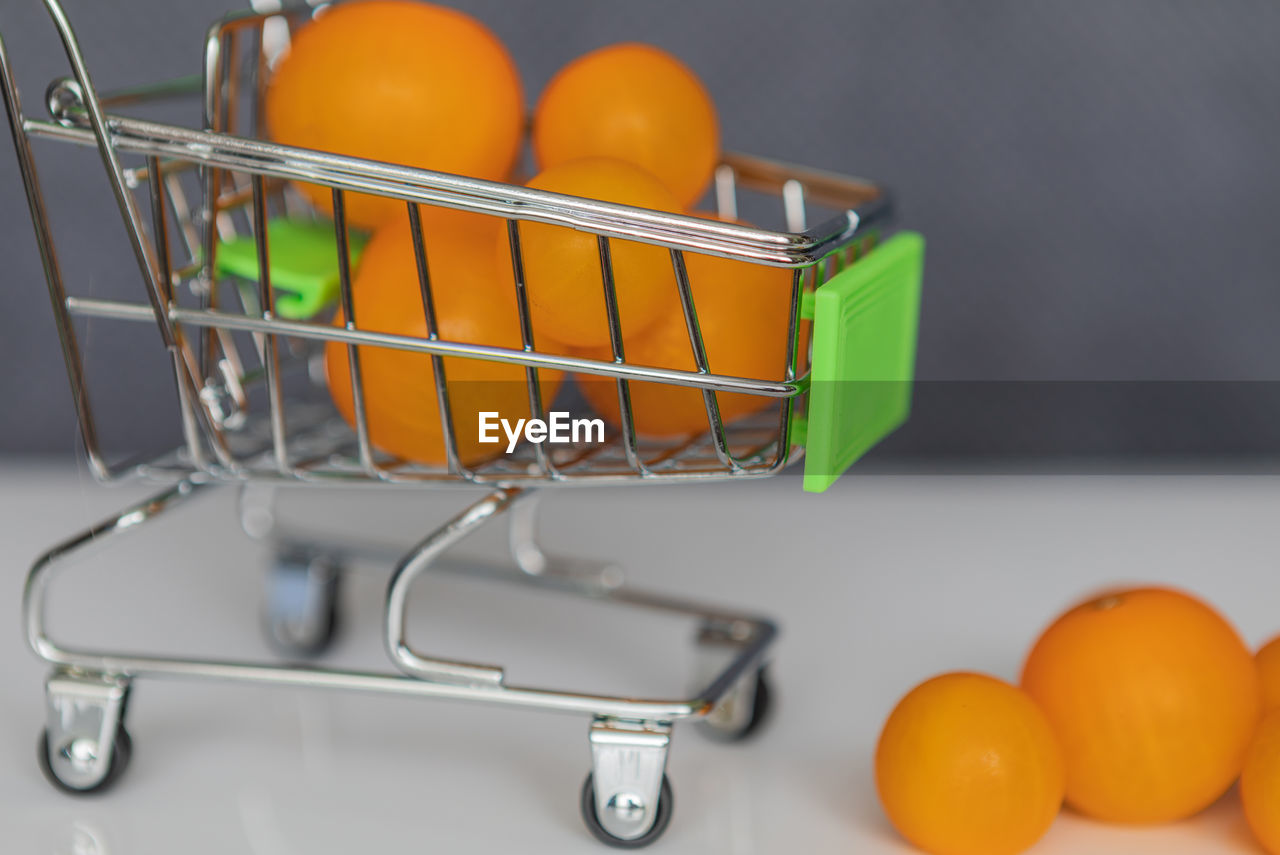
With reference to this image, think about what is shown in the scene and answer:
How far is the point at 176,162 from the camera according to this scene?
88 cm

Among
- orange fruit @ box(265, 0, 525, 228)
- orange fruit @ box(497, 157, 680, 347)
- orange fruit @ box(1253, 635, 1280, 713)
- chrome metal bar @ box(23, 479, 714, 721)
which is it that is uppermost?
orange fruit @ box(265, 0, 525, 228)

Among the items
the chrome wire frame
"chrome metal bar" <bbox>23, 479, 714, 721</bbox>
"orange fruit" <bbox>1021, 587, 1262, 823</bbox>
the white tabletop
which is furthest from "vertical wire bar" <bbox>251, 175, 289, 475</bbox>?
"orange fruit" <bbox>1021, 587, 1262, 823</bbox>

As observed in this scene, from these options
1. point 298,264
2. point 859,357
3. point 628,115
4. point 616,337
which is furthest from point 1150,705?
point 298,264

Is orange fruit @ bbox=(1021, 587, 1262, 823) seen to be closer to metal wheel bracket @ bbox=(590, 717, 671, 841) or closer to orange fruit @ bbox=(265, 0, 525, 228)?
metal wheel bracket @ bbox=(590, 717, 671, 841)

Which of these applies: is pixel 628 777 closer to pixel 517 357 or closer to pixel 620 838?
pixel 620 838

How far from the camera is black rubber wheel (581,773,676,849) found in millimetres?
748

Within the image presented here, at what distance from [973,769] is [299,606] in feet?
1.80

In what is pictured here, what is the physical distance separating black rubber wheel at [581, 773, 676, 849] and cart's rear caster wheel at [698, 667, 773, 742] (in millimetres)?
107

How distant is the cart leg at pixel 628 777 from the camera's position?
0.73 m

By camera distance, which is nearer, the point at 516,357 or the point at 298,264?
the point at 516,357

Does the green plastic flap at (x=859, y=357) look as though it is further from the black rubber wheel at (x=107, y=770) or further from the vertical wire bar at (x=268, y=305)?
the black rubber wheel at (x=107, y=770)

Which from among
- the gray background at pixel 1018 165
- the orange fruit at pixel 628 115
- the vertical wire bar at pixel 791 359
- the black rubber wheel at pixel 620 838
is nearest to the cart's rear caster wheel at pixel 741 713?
the black rubber wheel at pixel 620 838

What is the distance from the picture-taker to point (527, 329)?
67 cm

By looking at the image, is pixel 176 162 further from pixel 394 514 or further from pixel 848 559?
pixel 848 559
